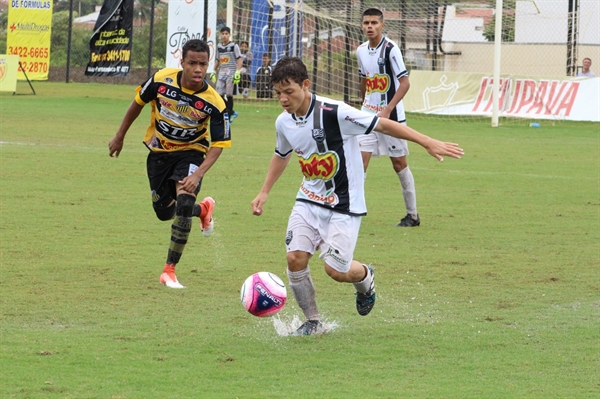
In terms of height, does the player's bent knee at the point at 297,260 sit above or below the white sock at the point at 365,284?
above

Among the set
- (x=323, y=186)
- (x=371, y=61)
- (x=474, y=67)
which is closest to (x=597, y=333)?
(x=323, y=186)

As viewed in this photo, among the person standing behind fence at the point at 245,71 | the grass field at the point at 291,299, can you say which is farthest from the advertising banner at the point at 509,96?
the grass field at the point at 291,299

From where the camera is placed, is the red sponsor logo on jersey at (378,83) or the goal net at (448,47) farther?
the goal net at (448,47)

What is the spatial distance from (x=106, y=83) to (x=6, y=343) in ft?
101

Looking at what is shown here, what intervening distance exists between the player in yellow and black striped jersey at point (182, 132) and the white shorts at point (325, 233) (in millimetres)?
1418

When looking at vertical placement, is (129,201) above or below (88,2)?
below

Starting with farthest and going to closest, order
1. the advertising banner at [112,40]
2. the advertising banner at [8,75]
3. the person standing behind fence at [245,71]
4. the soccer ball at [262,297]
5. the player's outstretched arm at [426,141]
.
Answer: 1. the advertising banner at [112,40]
2. the advertising banner at [8,75]
3. the person standing behind fence at [245,71]
4. the soccer ball at [262,297]
5. the player's outstretched arm at [426,141]

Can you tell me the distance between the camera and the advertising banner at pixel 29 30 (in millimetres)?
31656

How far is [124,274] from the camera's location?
7488 mm

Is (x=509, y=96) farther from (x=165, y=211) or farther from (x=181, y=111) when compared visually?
(x=181, y=111)

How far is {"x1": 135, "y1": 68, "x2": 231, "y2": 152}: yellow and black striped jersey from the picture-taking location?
7168 mm

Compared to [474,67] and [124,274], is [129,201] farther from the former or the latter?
[474,67]

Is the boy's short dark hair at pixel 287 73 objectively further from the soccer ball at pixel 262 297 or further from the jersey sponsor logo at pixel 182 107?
the jersey sponsor logo at pixel 182 107

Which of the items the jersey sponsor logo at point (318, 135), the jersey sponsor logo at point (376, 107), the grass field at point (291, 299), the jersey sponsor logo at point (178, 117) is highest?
the jersey sponsor logo at point (376, 107)
